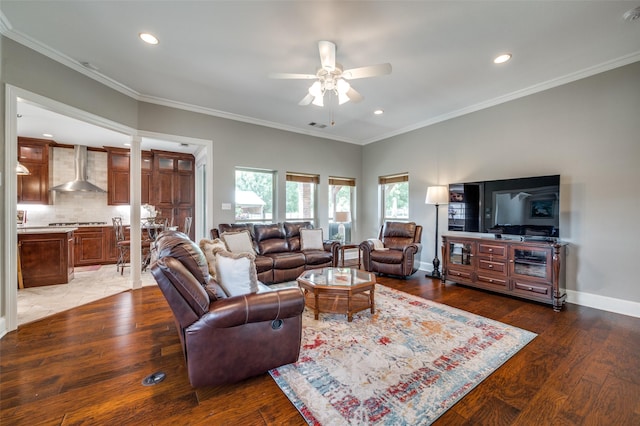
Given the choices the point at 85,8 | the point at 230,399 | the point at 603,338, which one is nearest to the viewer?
the point at 230,399

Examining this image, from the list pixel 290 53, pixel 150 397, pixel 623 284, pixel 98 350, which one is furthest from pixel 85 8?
pixel 623 284

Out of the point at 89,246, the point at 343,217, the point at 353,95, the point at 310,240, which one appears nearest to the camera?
the point at 353,95

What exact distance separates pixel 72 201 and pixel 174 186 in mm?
2159

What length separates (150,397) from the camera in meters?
1.77

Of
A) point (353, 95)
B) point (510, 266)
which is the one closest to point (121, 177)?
point (353, 95)

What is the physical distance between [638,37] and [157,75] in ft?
18.0

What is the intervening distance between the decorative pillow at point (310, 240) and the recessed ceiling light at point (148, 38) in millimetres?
3465

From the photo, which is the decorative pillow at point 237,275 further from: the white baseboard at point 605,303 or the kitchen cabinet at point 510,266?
the white baseboard at point 605,303

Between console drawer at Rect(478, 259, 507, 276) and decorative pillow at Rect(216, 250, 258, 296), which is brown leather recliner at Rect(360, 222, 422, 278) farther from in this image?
decorative pillow at Rect(216, 250, 258, 296)

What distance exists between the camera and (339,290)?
2883mm

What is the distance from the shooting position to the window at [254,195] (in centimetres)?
531

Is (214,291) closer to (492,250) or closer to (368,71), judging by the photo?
(368,71)

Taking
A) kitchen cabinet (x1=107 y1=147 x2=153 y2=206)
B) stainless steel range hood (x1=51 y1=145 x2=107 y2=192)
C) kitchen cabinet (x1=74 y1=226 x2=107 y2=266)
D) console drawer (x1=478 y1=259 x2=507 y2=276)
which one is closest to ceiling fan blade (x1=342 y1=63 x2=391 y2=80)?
console drawer (x1=478 y1=259 x2=507 y2=276)

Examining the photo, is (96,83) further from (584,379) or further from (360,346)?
(584,379)
